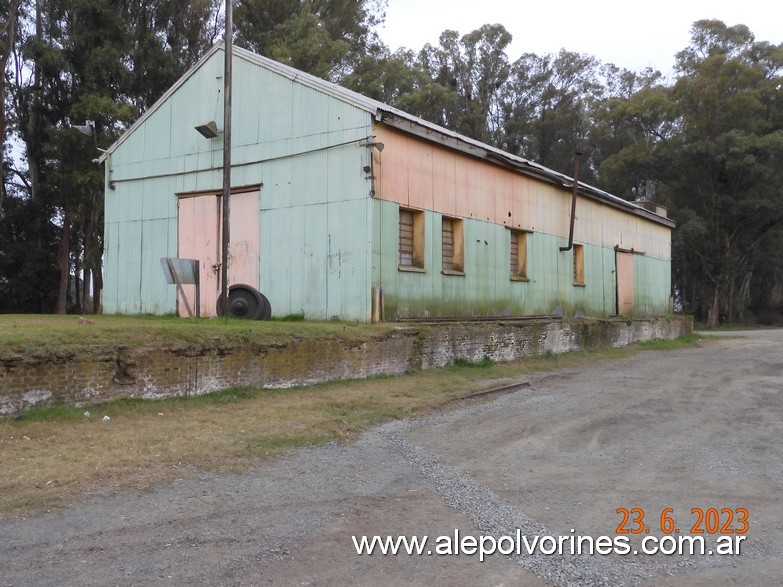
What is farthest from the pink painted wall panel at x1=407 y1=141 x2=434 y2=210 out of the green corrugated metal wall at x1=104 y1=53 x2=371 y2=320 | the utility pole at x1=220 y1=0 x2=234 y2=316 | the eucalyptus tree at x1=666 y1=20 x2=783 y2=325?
the eucalyptus tree at x1=666 y1=20 x2=783 y2=325

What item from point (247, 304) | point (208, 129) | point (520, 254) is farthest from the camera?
point (520, 254)

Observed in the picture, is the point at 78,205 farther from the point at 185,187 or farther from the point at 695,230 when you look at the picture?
the point at 695,230

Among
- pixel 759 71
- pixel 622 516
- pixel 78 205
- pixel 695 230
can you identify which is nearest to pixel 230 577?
pixel 622 516

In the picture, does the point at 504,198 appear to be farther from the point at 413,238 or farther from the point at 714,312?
the point at 714,312

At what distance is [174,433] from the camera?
741cm

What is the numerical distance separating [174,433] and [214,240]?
31.4 feet

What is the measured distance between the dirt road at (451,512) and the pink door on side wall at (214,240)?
8.33 metres

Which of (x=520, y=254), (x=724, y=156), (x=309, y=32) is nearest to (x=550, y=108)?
(x=724, y=156)

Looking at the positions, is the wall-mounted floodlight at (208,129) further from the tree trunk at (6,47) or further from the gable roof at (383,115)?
the tree trunk at (6,47)

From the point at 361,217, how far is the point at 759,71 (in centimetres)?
3650

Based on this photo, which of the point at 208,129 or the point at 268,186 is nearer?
the point at 268,186
